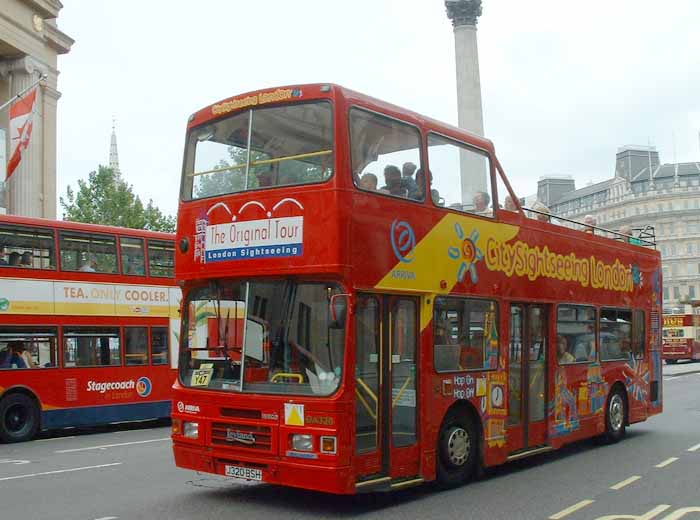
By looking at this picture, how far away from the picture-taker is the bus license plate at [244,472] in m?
8.20

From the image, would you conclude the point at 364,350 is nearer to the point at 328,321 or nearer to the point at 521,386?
the point at 328,321

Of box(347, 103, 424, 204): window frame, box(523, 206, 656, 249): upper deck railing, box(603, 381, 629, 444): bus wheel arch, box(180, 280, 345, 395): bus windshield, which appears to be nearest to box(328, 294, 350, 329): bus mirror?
box(180, 280, 345, 395): bus windshield

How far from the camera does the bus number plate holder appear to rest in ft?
26.9

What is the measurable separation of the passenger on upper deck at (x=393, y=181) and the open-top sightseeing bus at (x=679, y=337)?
43.6 m

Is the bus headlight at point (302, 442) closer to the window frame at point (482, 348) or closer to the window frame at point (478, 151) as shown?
the window frame at point (482, 348)

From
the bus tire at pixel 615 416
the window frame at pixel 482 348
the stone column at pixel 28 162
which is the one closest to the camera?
the window frame at pixel 482 348

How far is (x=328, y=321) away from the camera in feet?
26.5

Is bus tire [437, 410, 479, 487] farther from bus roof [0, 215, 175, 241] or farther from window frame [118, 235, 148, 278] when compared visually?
window frame [118, 235, 148, 278]

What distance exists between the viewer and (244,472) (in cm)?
830

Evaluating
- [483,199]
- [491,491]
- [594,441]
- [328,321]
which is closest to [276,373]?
[328,321]

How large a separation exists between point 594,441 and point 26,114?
68.4ft

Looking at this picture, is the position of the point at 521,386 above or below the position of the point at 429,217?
below

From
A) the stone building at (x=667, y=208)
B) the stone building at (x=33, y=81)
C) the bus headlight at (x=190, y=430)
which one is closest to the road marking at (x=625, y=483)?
the bus headlight at (x=190, y=430)

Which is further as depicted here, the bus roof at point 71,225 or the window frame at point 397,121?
the bus roof at point 71,225
